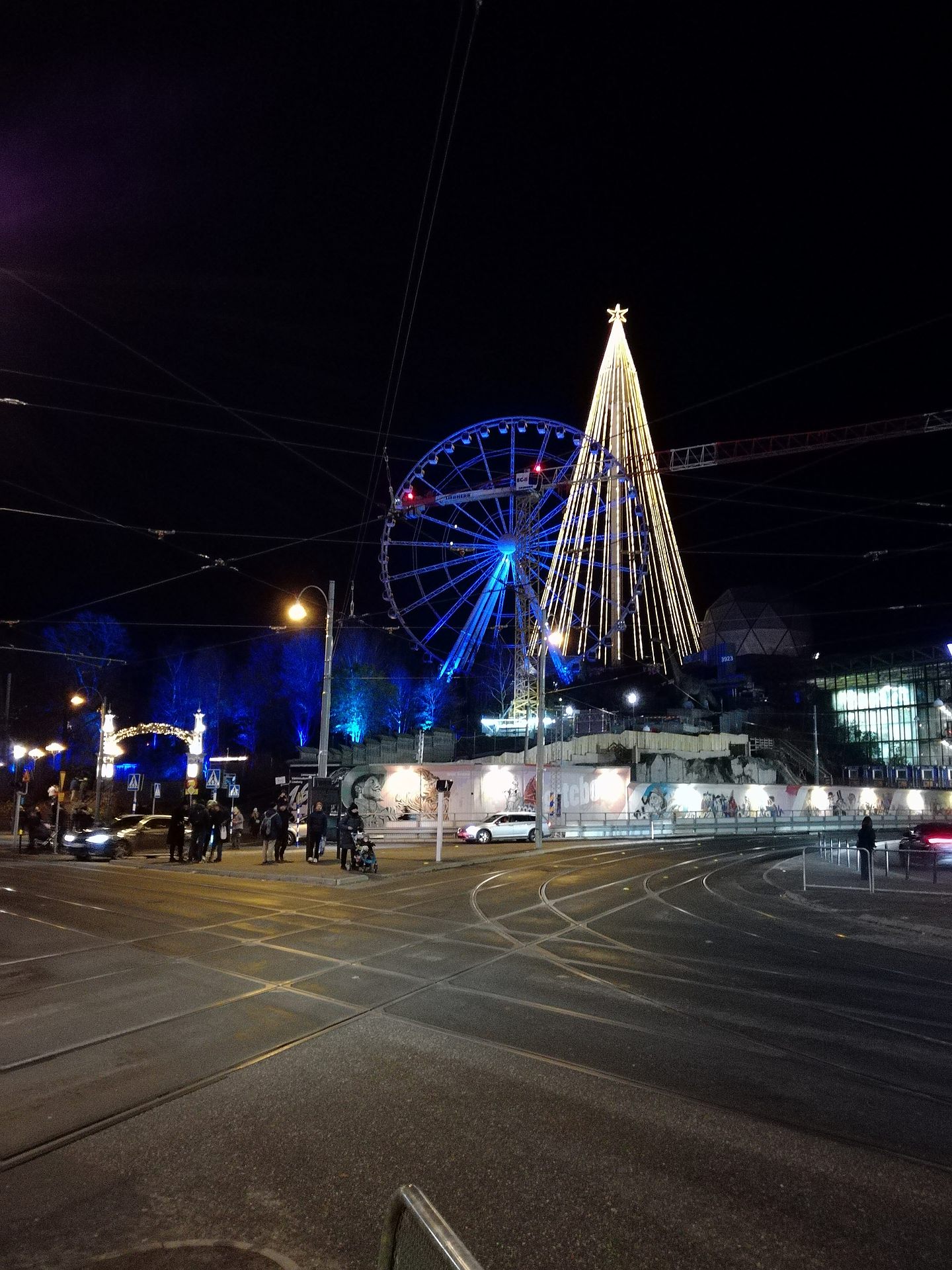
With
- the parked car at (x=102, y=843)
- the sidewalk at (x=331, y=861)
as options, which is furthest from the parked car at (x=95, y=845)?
the sidewalk at (x=331, y=861)

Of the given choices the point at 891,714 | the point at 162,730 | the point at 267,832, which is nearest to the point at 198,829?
the point at 267,832

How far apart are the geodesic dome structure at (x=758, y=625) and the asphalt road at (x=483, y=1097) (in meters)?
117

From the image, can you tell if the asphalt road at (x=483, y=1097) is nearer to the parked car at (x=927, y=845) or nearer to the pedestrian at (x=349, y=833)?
the pedestrian at (x=349, y=833)

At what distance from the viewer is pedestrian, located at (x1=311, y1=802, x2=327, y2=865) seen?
25.7m

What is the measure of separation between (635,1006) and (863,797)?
6599 centimetres

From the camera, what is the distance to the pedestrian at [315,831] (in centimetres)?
2573

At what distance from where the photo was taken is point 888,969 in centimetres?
1130

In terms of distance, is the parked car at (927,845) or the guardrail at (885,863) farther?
the parked car at (927,845)

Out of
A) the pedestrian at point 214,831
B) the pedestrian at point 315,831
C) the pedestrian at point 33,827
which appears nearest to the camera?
the pedestrian at point 315,831

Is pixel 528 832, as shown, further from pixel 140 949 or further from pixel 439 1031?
pixel 439 1031

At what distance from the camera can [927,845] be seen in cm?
3169

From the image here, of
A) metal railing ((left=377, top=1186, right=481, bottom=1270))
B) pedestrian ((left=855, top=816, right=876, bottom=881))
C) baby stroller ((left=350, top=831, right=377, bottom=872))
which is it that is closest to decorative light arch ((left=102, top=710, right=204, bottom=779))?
baby stroller ((left=350, top=831, right=377, bottom=872))

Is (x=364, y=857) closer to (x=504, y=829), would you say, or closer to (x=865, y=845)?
(x=865, y=845)

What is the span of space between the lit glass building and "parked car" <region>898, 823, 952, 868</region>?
4953cm
